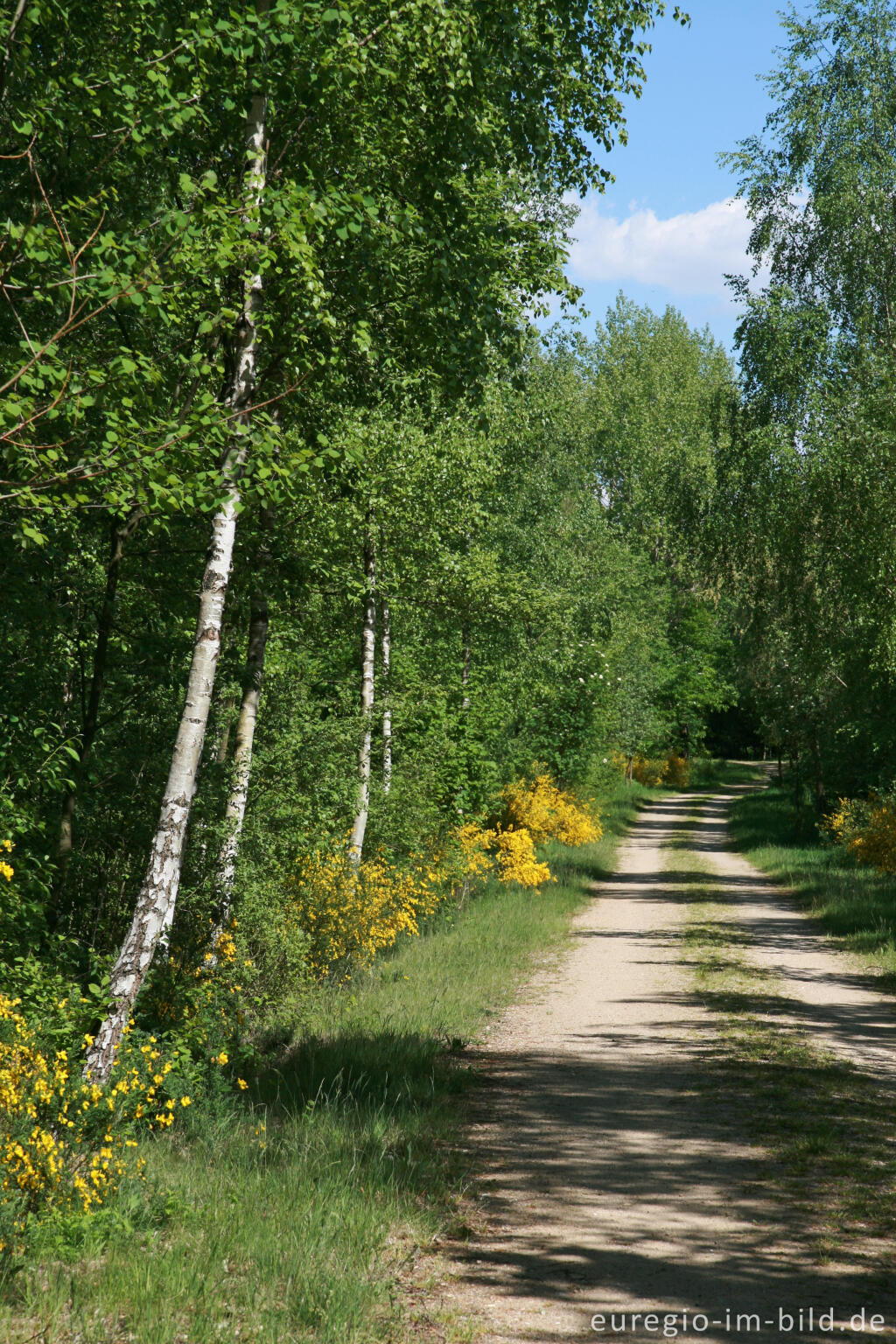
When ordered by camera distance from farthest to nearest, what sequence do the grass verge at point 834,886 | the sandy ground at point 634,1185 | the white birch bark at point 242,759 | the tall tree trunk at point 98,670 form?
the grass verge at point 834,886
the white birch bark at point 242,759
the tall tree trunk at point 98,670
the sandy ground at point 634,1185

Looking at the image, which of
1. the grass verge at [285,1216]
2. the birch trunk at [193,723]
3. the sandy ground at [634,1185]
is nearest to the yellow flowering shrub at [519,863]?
the sandy ground at [634,1185]

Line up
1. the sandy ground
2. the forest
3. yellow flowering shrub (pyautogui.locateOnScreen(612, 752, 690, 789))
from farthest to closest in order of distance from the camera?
yellow flowering shrub (pyautogui.locateOnScreen(612, 752, 690, 789)) → the forest → the sandy ground

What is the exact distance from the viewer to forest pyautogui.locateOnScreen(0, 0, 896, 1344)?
6117 millimetres

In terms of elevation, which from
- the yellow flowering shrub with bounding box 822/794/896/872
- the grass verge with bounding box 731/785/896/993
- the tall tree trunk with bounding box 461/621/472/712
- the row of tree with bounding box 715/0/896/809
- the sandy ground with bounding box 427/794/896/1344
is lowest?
the grass verge with bounding box 731/785/896/993

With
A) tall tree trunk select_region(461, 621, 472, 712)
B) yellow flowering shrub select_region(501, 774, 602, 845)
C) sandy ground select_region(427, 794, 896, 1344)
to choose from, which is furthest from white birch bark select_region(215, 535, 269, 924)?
yellow flowering shrub select_region(501, 774, 602, 845)

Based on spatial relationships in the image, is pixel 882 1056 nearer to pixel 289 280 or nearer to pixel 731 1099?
pixel 731 1099

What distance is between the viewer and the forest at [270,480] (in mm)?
6117

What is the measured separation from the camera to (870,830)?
21578 millimetres

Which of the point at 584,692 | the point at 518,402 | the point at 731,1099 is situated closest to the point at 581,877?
the point at 584,692

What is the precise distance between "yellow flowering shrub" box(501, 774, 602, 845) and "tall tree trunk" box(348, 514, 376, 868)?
1010 cm

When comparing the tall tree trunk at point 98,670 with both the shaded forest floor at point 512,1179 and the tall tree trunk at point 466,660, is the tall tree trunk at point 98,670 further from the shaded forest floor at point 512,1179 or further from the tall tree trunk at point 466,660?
the tall tree trunk at point 466,660

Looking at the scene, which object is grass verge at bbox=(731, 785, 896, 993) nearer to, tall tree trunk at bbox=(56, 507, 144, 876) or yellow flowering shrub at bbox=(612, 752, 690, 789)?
tall tree trunk at bbox=(56, 507, 144, 876)

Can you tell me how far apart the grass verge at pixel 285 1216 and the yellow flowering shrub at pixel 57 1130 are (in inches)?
6.4

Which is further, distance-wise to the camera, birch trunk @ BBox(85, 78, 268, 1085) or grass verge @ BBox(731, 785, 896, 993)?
grass verge @ BBox(731, 785, 896, 993)
